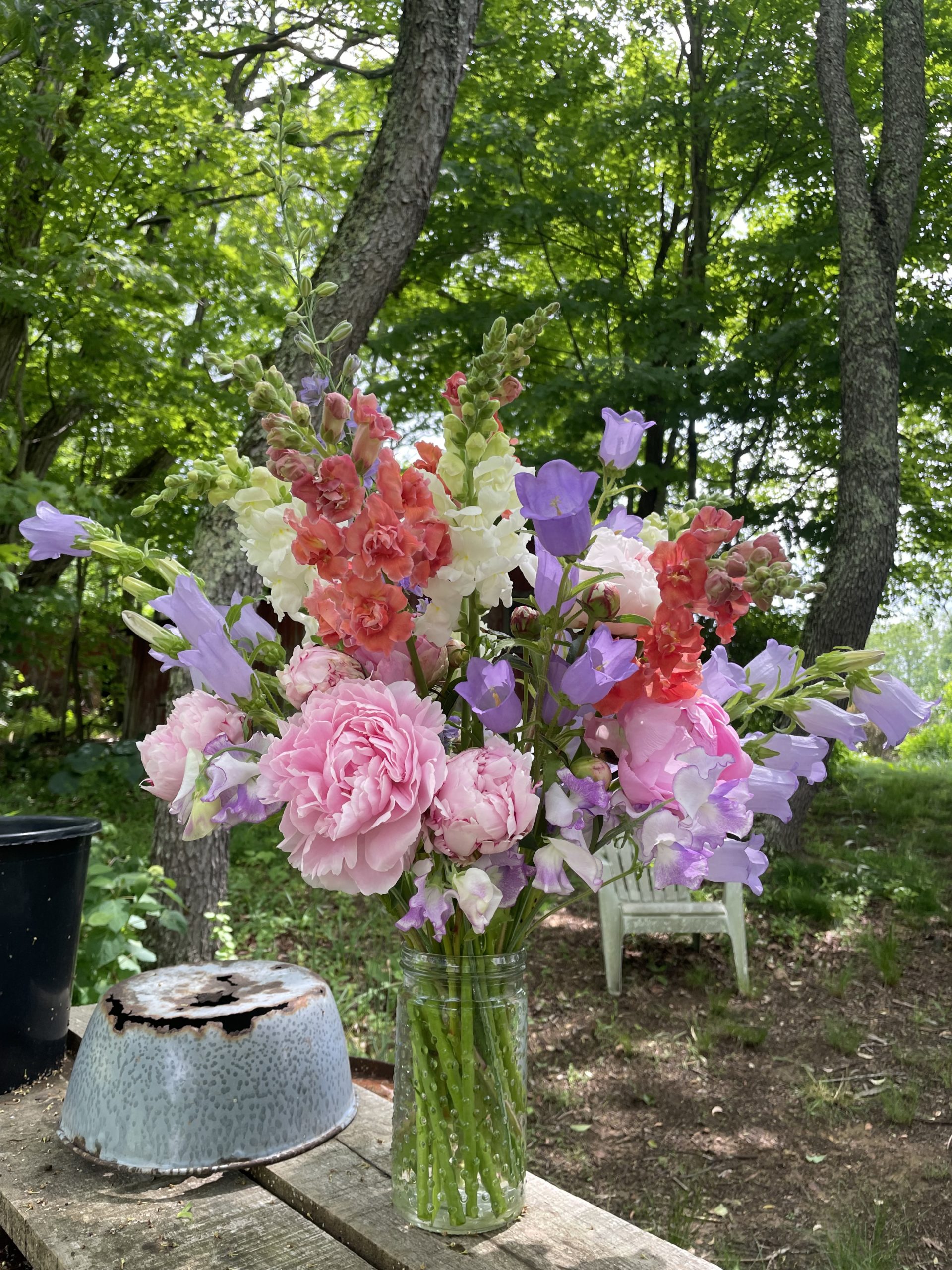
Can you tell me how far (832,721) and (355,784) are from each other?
44 cm

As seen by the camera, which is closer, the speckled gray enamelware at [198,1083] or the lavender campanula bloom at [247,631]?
the lavender campanula bloom at [247,631]

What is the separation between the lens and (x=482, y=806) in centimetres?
77

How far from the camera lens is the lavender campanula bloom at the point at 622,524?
946mm

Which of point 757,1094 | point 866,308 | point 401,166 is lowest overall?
point 757,1094

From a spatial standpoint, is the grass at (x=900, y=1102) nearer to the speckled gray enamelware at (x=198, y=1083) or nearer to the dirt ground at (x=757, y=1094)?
the dirt ground at (x=757, y=1094)

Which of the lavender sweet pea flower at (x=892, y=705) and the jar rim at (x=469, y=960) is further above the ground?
the lavender sweet pea flower at (x=892, y=705)

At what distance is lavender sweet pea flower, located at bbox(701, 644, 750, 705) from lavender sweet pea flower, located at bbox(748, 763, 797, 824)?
0.07 meters

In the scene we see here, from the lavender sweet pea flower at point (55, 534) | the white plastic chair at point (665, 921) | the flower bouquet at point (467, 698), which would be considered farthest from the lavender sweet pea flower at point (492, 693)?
the white plastic chair at point (665, 921)

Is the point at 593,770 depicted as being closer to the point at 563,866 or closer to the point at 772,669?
the point at 563,866

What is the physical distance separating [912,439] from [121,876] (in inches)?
275

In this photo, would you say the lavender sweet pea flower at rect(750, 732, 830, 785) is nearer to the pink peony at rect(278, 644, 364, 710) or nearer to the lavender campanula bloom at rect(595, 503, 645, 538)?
the lavender campanula bloom at rect(595, 503, 645, 538)

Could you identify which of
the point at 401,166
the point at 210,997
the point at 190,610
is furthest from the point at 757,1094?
the point at 401,166

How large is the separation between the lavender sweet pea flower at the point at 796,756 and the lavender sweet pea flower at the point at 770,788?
0.01 meters

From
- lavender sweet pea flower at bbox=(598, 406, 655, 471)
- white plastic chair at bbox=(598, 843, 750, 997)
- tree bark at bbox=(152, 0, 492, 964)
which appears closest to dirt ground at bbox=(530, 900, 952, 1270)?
white plastic chair at bbox=(598, 843, 750, 997)
